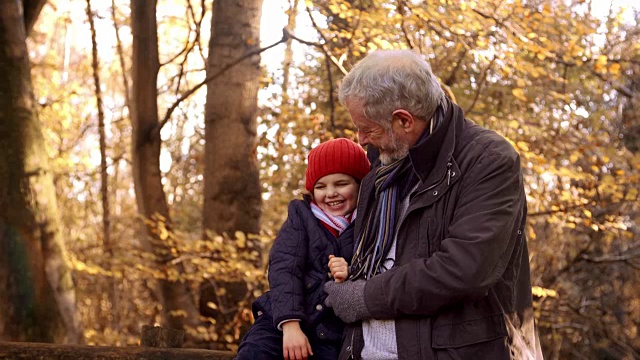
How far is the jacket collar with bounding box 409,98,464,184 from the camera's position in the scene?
257 cm

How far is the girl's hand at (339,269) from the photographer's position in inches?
107

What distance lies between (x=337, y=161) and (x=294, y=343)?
25.0 inches

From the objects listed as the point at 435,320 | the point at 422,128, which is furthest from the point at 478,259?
the point at 422,128

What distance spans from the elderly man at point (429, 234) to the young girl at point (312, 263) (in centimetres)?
13

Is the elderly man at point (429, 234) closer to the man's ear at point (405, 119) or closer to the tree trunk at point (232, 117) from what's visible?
the man's ear at point (405, 119)

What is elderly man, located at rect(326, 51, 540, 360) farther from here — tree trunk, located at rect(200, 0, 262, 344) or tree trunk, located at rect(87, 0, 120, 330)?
tree trunk, located at rect(87, 0, 120, 330)

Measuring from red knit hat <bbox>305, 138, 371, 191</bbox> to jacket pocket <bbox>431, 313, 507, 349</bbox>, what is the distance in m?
0.74

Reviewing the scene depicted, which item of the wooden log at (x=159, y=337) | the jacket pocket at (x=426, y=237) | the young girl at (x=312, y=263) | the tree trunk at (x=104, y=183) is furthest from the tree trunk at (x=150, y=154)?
the jacket pocket at (x=426, y=237)

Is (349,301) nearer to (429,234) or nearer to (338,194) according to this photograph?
(429,234)

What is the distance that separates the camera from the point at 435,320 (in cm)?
248

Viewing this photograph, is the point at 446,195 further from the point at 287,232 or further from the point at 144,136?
the point at 144,136

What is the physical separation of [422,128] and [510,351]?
2.33 ft

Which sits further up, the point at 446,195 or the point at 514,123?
the point at 514,123

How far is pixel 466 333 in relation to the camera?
8.00ft
